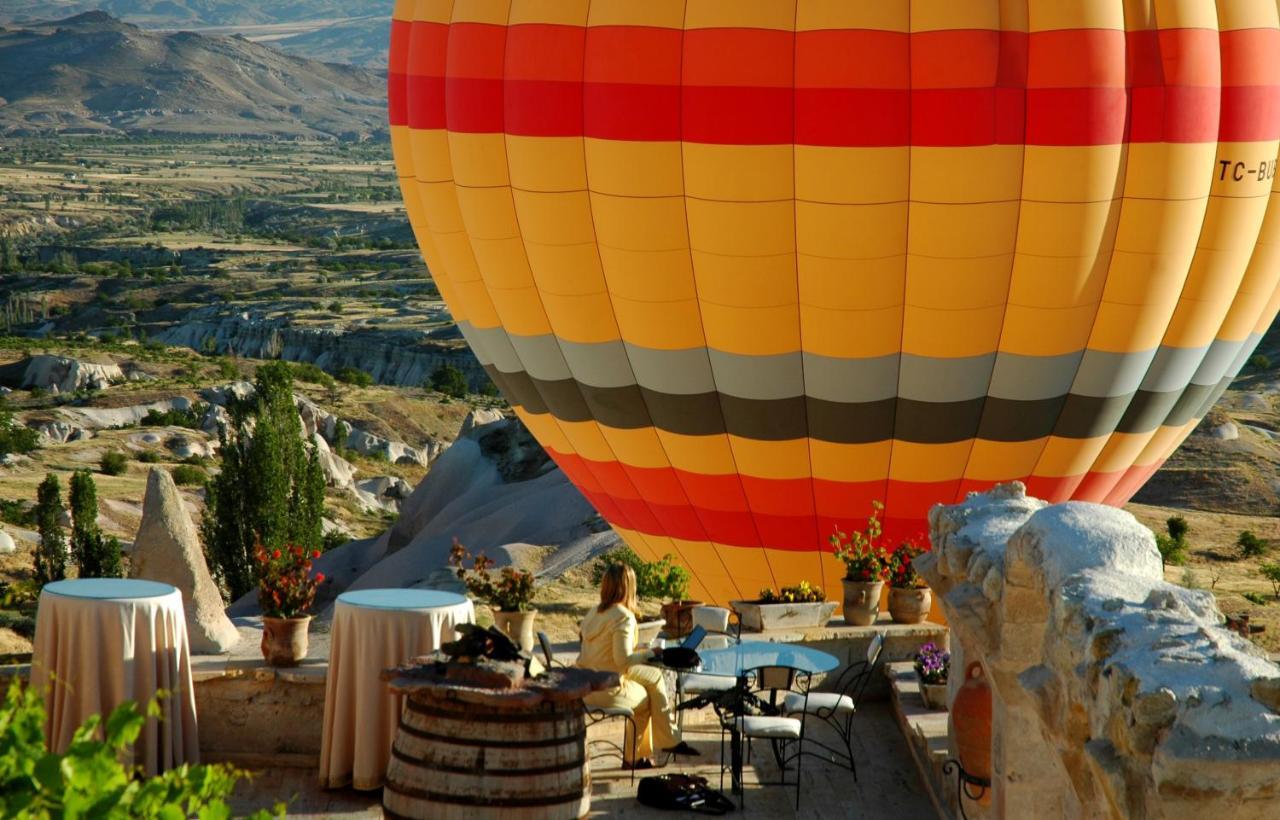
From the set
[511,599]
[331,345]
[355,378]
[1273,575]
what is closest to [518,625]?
[511,599]

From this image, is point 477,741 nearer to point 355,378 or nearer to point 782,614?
point 782,614

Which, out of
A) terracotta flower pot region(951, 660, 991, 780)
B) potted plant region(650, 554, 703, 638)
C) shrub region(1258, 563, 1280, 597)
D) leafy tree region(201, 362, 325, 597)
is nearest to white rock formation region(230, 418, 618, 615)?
leafy tree region(201, 362, 325, 597)

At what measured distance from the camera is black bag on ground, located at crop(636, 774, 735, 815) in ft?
26.9

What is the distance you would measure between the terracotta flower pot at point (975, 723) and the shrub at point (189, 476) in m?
35.9

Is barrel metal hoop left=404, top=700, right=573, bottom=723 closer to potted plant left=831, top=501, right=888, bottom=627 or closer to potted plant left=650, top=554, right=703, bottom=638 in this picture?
potted plant left=831, top=501, right=888, bottom=627

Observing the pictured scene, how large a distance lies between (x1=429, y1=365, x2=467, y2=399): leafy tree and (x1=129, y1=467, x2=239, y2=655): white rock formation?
52421 mm

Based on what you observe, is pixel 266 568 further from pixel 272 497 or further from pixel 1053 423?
pixel 272 497

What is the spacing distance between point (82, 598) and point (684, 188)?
196 inches

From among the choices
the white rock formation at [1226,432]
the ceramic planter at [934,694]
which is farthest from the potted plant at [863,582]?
the white rock formation at [1226,432]

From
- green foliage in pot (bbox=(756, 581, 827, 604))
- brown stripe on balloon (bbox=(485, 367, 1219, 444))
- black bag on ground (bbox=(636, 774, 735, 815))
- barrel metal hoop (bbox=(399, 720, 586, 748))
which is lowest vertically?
black bag on ground (bbox=(636, 774, 735, 815))

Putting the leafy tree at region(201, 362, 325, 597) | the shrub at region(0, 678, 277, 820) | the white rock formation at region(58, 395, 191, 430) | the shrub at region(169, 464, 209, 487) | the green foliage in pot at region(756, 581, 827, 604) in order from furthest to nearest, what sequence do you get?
the white rock formation at region(58, 395, 191, 430) < the shrub at region(169, 464, 209, 487) < the leafy tree at region(201, 362, 325, 597) < the green foliage in pot at region(756, 581, 827, 604) < the shrub at region(0, 678, 277, 820)

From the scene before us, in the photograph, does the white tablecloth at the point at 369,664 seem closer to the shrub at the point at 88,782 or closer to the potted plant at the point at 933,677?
the potted plant at the point at 933,677

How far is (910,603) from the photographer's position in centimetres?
1045

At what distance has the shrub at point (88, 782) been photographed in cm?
324
